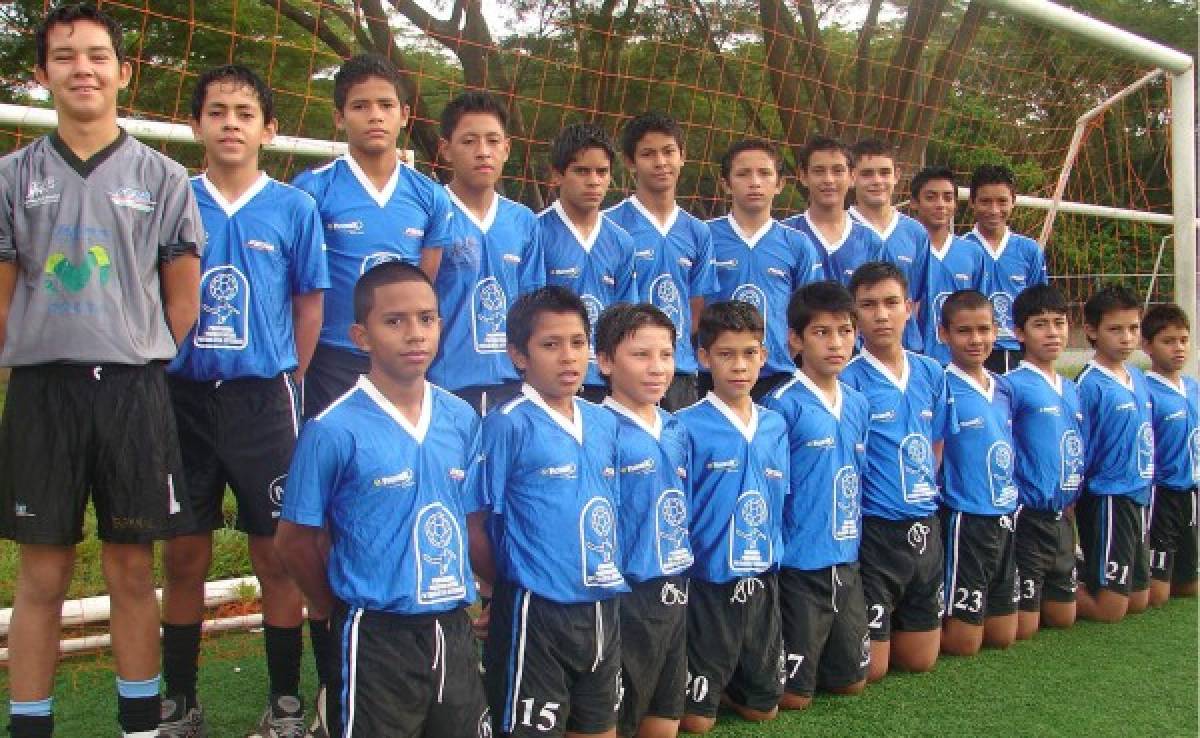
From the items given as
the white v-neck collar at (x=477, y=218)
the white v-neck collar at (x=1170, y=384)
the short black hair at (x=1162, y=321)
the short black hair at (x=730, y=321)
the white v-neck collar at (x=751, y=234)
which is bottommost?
the white v-neck collar at (x=1170, y=384)

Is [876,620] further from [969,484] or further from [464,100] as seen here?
[464,100]

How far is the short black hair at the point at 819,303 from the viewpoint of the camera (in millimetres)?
3578

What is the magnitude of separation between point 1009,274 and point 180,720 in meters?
Result: 3.72

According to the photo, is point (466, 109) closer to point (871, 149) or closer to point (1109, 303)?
point (871, 149)

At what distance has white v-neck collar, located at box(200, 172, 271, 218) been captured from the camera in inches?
118

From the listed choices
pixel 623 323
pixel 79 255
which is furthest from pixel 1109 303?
pixel 79 255

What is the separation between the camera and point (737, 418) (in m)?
3.34

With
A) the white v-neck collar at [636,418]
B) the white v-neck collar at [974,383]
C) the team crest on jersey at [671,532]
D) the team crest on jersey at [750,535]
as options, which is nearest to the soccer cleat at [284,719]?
the team crest on jersey at [671,532]

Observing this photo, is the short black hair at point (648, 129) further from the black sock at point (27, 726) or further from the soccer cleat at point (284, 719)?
the black sock at point (27, 726)

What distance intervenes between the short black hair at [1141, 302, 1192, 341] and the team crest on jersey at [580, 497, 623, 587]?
3.02 meters

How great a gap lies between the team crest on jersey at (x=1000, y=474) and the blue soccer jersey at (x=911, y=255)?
626mm

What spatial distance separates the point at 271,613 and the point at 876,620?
1.96m

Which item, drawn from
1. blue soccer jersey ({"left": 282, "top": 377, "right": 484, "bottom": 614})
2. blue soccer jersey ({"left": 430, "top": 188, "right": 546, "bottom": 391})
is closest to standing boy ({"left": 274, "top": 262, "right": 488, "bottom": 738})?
blue soccer jersey ({"left": 282, "top": 377, "right": 484, "bottom": 614})

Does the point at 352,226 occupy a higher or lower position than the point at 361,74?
lower
